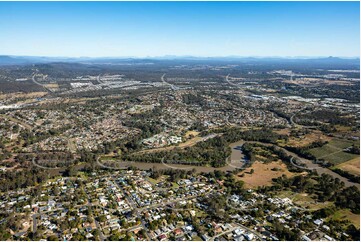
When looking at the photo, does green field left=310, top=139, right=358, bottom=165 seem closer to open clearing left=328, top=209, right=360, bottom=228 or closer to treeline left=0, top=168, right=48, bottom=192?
open clearing left=328, top=209, right=360, bottom=228

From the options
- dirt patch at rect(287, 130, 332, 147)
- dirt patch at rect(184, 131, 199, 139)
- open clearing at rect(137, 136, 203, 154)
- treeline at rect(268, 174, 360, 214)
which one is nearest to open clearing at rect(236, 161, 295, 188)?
treeline at rect(268, 174, 360, 214)

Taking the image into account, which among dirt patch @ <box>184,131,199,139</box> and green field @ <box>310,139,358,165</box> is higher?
green field @ <box>310,139,358,165</box>

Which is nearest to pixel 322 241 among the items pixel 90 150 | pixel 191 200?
pixel 191 200

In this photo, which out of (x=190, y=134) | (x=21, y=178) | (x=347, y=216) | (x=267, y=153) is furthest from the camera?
(x=190, y=134)

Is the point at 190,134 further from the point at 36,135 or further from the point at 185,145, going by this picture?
the point at 36,135

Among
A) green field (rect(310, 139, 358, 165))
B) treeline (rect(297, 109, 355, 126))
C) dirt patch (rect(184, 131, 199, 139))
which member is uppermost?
treeline (rect(297, 109, 355, 126))

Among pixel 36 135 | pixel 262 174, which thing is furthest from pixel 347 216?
pixel 36 135

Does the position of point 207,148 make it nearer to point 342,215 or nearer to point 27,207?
point 342,215
